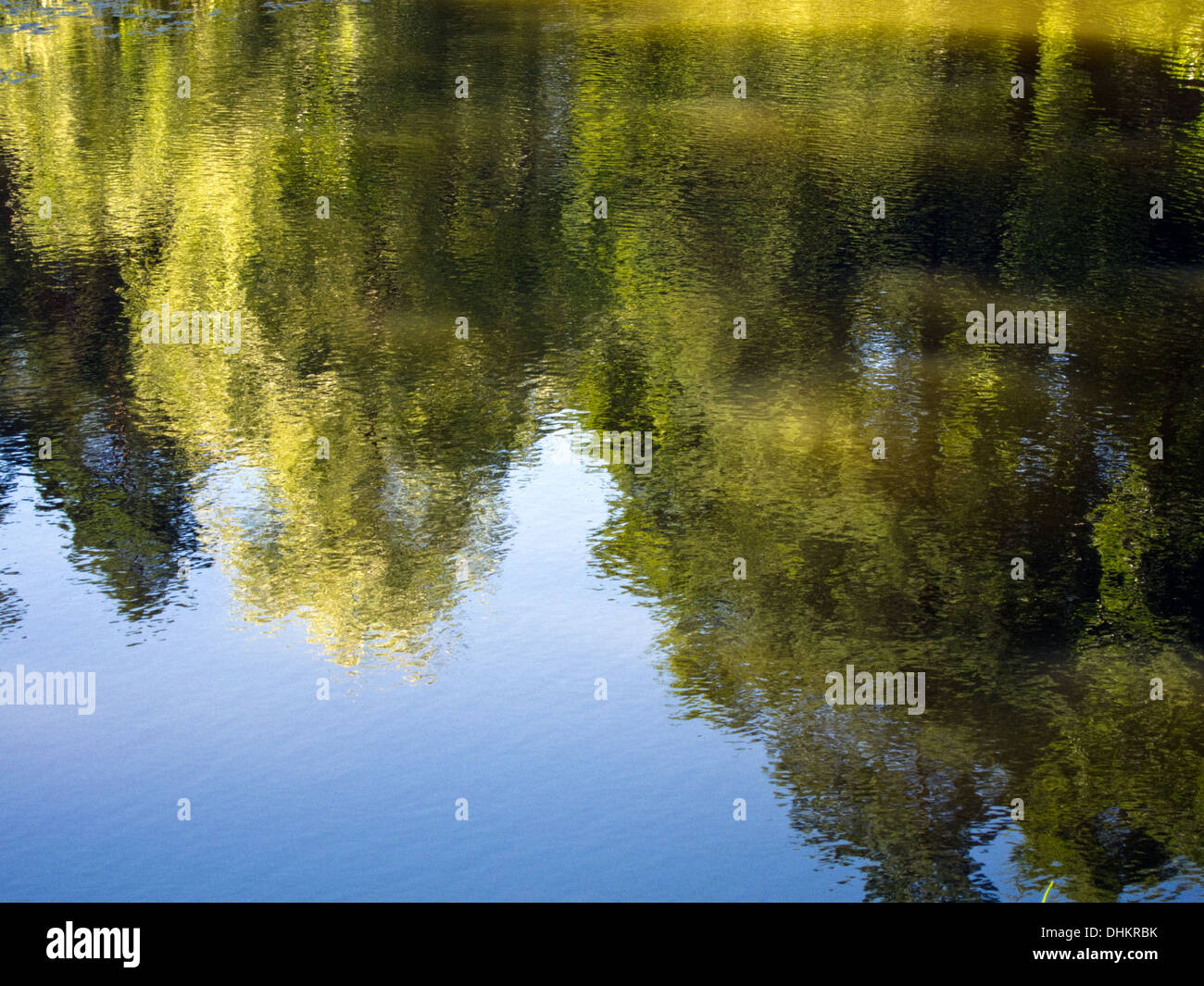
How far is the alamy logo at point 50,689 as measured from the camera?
7594 millimetres

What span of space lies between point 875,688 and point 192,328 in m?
7.29

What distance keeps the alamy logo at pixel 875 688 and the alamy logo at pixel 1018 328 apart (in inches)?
205

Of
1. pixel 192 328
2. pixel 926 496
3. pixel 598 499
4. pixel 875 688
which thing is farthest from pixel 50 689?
pixel 926 496

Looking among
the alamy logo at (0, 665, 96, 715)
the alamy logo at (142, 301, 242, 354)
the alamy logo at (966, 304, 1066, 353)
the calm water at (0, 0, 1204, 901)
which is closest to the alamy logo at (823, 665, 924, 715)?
the calm water at (0, 0, 1204, 901)

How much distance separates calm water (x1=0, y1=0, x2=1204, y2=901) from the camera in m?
6.70

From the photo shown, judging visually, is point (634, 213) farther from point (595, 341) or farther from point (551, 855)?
point (551, 855)

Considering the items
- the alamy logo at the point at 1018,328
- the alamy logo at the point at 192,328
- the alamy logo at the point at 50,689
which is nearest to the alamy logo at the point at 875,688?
the alamy logo at the point at 50,689

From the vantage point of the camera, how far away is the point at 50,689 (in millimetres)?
7684

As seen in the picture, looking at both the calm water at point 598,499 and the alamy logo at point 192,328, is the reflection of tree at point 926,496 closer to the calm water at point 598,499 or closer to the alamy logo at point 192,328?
the calm water at point 598,499

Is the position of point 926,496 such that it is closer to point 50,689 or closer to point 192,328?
point 50,689

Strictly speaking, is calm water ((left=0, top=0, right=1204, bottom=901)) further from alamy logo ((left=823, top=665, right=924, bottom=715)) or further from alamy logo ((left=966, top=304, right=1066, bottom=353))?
alamy logo ((left=966, top=304, right=1066, bottom=353))

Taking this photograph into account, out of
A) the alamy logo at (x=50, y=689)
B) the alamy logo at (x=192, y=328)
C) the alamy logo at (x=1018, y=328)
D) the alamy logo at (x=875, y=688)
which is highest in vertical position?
the alamy logo at (x=192, y=328)

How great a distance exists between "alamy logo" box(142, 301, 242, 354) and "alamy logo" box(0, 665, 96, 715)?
15.1 feet

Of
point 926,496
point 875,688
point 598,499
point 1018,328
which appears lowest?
point 875,688
